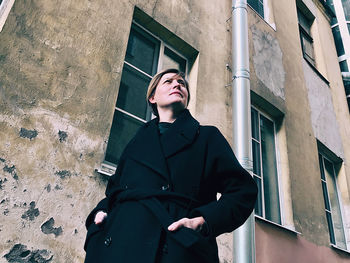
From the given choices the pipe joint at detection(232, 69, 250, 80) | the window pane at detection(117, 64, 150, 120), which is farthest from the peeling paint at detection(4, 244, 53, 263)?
the pipe joint at detection(232, 69, 250, 80)

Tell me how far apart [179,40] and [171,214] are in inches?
132

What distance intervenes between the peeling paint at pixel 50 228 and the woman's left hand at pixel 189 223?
1.47 meters

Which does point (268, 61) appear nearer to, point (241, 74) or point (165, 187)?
point (241, 74)

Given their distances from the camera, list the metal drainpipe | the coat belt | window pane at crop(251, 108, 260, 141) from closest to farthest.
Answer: the coat belt
the metal drainpipe
window pane at crop(251, 108, 260, 141)

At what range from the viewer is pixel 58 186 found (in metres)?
2.49

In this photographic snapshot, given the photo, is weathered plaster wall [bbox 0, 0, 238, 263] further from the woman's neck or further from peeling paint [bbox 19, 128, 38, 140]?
the woman's neck

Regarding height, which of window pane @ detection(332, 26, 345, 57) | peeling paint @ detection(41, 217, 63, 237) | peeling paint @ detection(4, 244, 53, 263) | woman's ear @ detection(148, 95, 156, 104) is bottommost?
peeling paint @ detection(4, 244, 53, 263)

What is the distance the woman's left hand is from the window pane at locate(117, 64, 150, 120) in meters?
2.24

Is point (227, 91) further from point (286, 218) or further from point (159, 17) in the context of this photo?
point (286, 218)

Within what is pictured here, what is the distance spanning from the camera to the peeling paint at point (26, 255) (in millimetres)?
2119

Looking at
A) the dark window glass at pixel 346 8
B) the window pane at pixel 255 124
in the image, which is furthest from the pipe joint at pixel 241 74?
the dark window glass at pixel 346 8

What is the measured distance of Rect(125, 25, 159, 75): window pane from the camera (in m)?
3.76

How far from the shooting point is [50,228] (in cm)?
235

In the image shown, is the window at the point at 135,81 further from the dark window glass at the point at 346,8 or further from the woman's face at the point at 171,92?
the dark window glass at the point at 346,8
